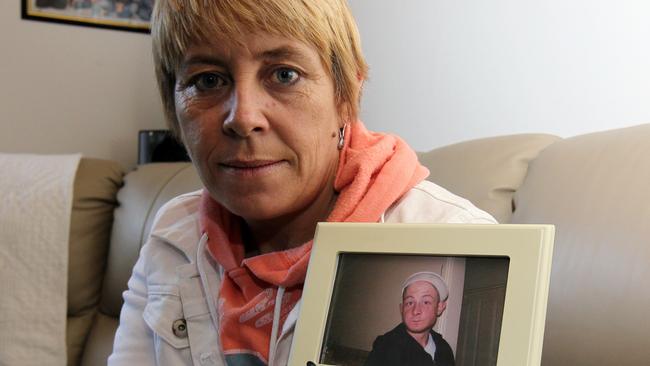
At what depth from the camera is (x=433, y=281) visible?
62cm

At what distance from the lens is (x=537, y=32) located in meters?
1.54

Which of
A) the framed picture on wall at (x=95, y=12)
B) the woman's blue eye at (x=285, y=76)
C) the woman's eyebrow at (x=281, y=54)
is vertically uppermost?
the framed picture on wall at (x=95, y=12)

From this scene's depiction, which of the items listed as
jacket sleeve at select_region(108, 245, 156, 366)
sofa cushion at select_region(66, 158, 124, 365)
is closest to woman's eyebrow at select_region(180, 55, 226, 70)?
jacket sleeve at select_region(108, 245, 156, 366)

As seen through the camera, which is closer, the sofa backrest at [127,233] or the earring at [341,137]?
the earring at [341,137]

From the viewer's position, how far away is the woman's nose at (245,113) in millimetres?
833

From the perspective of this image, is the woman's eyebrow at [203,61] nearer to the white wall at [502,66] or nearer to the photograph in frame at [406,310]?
Result: the photograph in frame at [406,310]

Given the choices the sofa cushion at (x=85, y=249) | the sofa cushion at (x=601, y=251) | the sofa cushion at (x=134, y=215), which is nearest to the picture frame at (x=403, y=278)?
the sofa cushion at (x=601, y=251)

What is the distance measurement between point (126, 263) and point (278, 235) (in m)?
0.95

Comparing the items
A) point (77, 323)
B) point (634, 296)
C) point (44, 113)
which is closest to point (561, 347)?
point (634, 296)

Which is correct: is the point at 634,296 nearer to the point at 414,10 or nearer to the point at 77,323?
the point at 414,10

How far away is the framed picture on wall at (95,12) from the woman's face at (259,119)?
176cm

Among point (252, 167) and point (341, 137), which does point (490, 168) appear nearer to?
point (341, 137)

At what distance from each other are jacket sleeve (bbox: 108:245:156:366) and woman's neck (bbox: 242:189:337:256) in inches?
9.0

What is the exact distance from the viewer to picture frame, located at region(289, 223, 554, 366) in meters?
0.57
